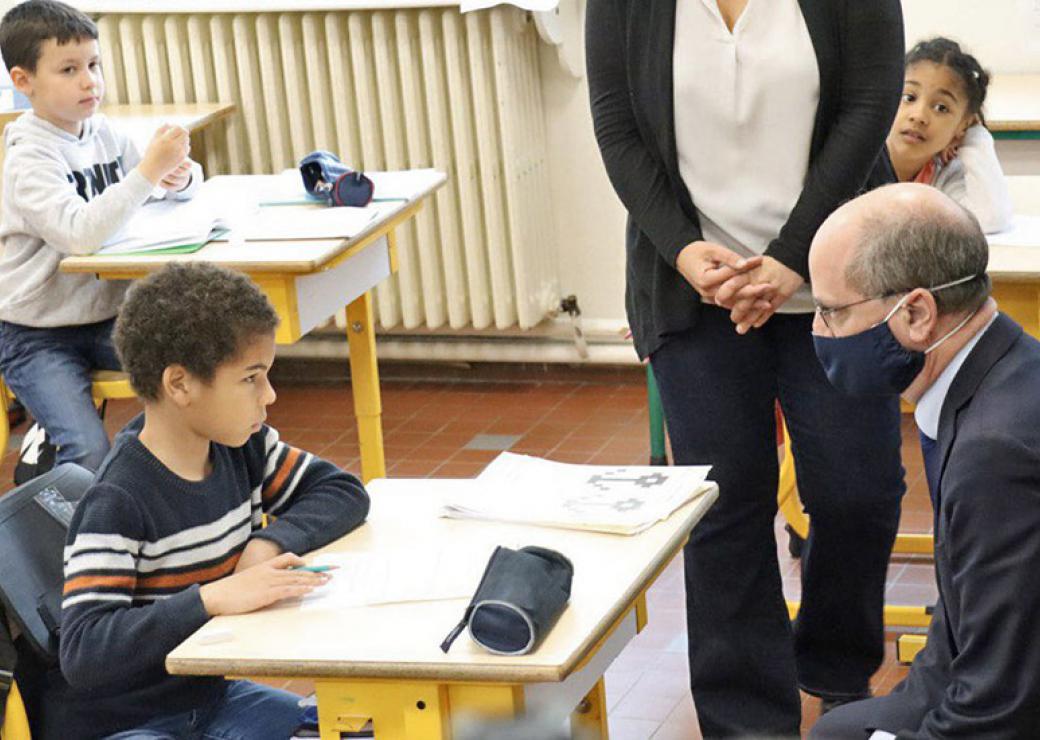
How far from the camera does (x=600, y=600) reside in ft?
7.03

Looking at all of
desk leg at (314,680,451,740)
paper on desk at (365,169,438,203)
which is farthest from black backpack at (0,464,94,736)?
paper on desk at (365,169,438,203)

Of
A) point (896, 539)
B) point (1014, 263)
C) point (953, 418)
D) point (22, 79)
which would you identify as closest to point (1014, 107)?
point (1014, 263)

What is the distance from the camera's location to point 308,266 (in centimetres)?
361

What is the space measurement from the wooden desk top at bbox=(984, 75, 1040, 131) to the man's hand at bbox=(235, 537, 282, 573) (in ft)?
8.13

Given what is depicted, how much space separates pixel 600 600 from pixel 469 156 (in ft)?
11.7

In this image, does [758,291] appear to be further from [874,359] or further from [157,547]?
[157,547]

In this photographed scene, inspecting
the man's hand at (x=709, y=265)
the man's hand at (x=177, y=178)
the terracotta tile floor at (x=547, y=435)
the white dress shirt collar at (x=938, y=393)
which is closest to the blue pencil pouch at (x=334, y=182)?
the man's hand at (x=177, y=178)

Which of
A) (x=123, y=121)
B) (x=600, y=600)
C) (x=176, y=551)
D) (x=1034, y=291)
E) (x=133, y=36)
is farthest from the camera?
(x=133, y=36)

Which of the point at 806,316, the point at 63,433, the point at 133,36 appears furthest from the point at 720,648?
the point at 133,36

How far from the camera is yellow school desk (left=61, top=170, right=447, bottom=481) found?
3659mm

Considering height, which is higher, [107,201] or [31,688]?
[107,201]

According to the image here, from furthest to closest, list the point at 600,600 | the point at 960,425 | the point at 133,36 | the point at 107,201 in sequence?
the point at 133,36 → the point at 107,201 → the point at 600,600 → the point at 960,425

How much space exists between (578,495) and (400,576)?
0.35 metres

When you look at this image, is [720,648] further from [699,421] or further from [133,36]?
[133,36]
